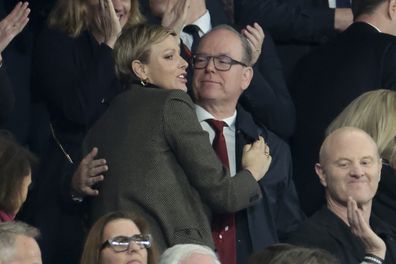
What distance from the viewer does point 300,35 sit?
1068 centimetres

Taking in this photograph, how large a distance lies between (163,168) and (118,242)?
2.06ft

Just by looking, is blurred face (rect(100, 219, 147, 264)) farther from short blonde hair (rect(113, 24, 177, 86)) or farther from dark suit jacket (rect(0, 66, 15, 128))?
dark suit jacket (rect(0, 66, 15, 128))

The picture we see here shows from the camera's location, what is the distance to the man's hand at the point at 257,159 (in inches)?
356

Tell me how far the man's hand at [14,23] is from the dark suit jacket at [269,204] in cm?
132

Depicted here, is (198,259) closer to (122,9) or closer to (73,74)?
(73,74)

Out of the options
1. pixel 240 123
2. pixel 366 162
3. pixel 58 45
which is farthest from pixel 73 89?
pixel 366 162

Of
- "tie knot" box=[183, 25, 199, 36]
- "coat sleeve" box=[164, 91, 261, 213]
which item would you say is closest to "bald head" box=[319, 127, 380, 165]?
"coat sleeve" box=[164, 91, 261, 213]

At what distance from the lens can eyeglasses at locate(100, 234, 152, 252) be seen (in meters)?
7.95

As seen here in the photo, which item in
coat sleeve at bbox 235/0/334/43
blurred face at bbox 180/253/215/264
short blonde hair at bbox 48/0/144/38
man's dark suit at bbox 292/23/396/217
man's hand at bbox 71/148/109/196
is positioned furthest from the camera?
coat sleeve at bbox 235/0/334/43

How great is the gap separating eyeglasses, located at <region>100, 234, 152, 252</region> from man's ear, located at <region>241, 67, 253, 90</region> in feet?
5.49

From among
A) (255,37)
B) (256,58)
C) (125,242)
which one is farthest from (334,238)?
(255,37)

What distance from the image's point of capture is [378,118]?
9352 millimetres

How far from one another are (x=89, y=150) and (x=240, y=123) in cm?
99

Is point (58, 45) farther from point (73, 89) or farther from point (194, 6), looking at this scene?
point (194, 6)
